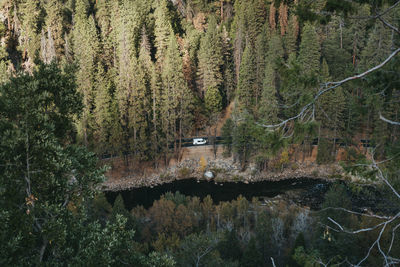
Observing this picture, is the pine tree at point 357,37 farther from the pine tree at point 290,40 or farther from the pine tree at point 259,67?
the pine tree at point 259,67

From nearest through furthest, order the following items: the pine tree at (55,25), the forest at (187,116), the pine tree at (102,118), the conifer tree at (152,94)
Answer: the forest at (187,116)
the pine tree at (102,118)
the conifer tree at (152,94)
the pine tree at (55,25)

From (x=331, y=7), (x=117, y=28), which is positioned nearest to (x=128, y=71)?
(x=117, y=28)

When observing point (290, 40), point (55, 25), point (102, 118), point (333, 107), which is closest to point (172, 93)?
point (102, 118)

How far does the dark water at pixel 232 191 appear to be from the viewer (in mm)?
27969

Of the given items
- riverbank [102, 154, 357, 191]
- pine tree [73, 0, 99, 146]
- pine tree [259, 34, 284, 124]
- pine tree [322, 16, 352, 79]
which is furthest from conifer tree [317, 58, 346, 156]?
pine tree [73, 0, 99, 146]

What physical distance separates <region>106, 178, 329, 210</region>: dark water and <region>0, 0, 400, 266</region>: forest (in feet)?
10.4

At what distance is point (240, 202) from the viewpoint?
68.2 ft

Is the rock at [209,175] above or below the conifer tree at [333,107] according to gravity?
below

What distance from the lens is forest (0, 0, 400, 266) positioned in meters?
5.60

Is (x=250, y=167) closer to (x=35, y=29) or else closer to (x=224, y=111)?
(x=224, y=111)

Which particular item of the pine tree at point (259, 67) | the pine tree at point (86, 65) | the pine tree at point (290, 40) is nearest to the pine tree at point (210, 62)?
the pine tree at point (259, 67)

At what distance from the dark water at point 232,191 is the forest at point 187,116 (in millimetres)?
3170

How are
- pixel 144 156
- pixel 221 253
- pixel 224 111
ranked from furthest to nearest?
pixel 224 111 < pixel 144 156 < pixel 221 253

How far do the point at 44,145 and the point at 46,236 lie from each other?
5.97 ft
